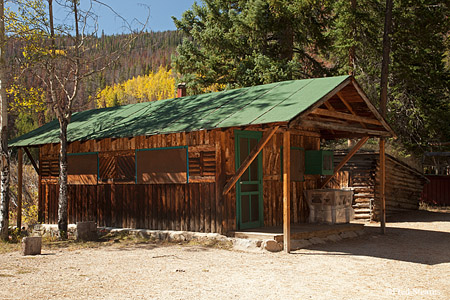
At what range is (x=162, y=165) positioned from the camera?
1315 centimetres

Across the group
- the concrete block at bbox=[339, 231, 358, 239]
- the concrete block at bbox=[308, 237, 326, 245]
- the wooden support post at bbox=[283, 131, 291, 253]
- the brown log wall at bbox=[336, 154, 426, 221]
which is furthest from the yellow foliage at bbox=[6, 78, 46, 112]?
the brown log wall at bbox=[336, 154, 426, 221]

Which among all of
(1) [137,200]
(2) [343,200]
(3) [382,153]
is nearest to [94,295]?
(1) [137,200]

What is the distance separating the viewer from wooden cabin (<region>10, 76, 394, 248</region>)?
11.5m

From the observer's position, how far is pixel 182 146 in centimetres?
1277

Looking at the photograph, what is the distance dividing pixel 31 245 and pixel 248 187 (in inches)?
205

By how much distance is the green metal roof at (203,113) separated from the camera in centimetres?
1107

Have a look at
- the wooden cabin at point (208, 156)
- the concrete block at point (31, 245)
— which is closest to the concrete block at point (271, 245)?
the wooden cabin at point (208, 156)

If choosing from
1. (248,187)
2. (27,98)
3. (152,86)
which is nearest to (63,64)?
(27,98)

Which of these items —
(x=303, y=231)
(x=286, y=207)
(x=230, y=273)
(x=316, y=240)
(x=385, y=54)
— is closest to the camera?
(x=230, y=273)

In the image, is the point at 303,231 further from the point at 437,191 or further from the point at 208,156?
the point at 437,191

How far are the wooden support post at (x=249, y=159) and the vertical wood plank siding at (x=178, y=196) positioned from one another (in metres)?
0.38

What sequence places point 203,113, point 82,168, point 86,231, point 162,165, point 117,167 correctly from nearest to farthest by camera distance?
point 203,113 → point 162,165 → point 86,231 → point 117,167 → point 82,168

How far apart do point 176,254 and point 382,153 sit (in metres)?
6.77

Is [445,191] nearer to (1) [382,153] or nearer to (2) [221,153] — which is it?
(1) [382,153]
